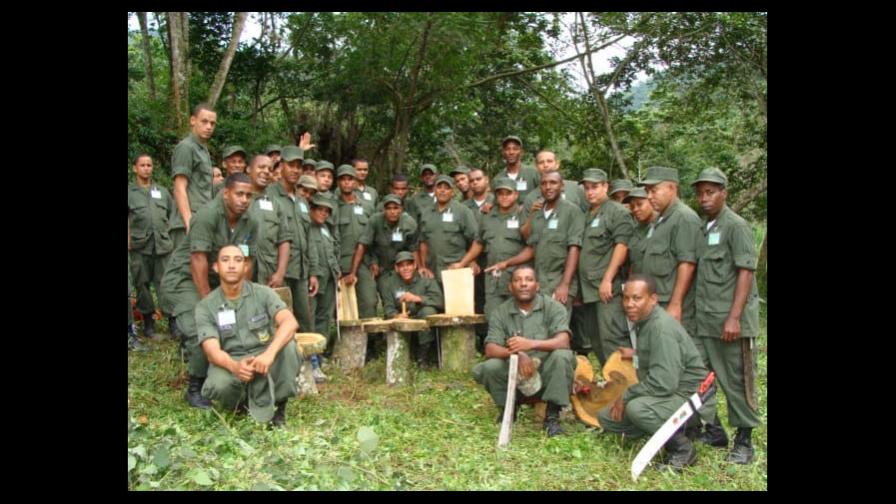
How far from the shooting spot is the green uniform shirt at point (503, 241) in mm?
7430

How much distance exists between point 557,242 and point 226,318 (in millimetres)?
3031

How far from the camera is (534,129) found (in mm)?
12461

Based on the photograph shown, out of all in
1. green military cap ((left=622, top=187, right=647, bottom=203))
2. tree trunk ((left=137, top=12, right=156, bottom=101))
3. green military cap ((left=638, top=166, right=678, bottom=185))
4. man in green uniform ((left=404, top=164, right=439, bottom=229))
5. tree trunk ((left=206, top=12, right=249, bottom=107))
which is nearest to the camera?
Result: green military cap ((left=638, top=166, right=678, bottom=185))

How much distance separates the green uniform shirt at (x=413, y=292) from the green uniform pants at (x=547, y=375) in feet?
6.94

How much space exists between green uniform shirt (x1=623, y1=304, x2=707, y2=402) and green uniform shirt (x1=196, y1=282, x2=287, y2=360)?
2.54 m

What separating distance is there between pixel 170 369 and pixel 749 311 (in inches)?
190

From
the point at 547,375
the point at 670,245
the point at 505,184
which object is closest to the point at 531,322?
the point at 547,375

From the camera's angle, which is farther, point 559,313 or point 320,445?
point 559,313

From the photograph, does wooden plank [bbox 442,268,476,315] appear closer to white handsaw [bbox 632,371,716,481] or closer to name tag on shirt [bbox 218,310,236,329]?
name tag on shirt [bbox 218,310,236,329]

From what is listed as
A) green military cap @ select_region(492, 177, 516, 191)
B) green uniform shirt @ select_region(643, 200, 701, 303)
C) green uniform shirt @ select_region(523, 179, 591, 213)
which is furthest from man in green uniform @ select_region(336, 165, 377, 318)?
green uniform shirt @ select_region(643, 200, 701, 303)

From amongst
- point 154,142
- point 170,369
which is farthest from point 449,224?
point 154,142

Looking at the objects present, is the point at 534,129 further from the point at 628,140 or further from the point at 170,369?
the point at 170,369

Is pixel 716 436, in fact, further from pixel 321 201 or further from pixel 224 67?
pixel 224 67

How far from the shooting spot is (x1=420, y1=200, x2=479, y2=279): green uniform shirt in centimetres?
797
